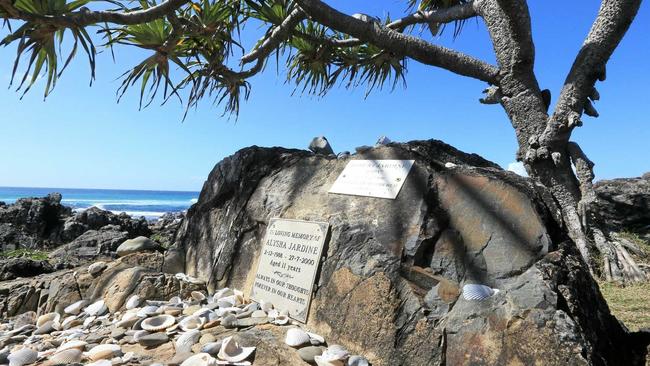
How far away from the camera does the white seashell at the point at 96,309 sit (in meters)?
3.11

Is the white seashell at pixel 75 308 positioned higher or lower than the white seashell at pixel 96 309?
lower

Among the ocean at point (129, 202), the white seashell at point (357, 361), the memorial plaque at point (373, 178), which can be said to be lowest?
the ocean at point (129, 202)

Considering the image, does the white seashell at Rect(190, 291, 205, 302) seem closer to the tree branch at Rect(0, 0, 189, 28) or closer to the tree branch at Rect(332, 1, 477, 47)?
the tree branch at Rect(0, 0, 189, 28)

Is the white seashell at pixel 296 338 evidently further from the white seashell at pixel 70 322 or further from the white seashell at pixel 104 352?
the white seashell at pixel 70 322

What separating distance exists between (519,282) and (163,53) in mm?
4036

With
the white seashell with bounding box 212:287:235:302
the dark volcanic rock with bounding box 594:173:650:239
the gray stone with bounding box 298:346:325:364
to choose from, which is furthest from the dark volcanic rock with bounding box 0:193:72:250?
the dark volcanic rock with bounding box 594:173:650:239

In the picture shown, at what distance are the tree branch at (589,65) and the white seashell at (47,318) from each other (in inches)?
194

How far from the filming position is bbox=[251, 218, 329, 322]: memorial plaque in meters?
2.70

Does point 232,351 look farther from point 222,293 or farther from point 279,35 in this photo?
point 279,35

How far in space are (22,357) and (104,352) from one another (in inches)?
19.1

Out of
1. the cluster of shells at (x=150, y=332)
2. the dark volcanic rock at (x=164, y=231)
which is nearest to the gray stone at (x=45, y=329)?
the cluster of shells at (x=150, y=332)

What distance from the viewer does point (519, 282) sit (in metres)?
2.03

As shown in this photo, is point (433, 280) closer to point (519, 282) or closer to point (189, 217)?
point (519, 282)

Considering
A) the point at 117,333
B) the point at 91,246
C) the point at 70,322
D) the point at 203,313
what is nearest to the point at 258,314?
the point at 203,313
